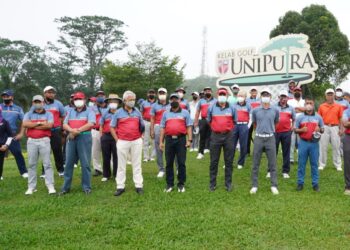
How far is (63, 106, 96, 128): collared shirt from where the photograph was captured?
8.30 meters

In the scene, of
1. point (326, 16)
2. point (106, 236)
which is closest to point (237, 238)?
point (106, 236)

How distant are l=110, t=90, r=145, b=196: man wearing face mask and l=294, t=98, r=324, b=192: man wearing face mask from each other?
3381 mm

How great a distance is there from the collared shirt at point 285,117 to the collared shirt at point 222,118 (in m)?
1.73

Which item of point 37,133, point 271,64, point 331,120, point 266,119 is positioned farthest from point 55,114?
point 271,64

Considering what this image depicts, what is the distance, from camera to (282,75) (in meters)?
17.4

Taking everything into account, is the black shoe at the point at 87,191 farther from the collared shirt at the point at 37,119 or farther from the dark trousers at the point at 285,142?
the dark trousers at the point at 285,142

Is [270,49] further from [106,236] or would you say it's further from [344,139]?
[106,236]

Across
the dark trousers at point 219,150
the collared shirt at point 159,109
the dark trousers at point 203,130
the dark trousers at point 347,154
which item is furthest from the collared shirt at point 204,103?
the dark trousers at point 347,154

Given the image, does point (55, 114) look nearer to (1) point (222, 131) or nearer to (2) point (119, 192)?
(2) point (119, 192)

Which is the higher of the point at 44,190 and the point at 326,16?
the point at 326,16

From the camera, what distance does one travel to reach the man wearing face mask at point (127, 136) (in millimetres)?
8188

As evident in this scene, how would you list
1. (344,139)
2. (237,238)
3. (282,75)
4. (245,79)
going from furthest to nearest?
1. (245,79)
2. (282,75)
3. (344,139)
4. (237,238)

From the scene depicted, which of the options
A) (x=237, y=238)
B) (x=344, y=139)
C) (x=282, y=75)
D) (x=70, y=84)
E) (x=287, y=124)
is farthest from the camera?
(x=70, y=84)

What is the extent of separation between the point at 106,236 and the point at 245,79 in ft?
46.4
